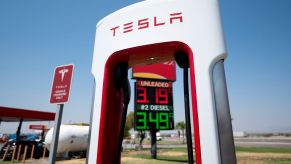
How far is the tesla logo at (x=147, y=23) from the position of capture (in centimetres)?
152

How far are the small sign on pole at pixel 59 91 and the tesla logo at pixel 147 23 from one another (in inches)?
57.4

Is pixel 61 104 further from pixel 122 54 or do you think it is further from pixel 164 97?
pixel 164 97

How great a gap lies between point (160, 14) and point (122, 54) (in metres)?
0.45

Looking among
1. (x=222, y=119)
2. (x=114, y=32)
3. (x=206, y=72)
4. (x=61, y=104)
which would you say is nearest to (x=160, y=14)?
(x=114, y=32)

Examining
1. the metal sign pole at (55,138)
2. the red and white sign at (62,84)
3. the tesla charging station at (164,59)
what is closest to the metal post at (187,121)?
the tesla charging station at (164,59)

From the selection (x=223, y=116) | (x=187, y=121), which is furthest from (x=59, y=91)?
(x=223, y=116)

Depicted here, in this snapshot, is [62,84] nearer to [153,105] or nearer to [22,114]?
[153,105]

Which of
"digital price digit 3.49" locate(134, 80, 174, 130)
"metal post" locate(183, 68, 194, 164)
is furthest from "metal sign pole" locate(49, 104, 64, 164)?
"digital price digit 3.49" locate(134, 80, 174, 130)

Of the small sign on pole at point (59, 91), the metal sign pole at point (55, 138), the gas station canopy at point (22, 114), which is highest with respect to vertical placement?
the gas station canopy at point (22, 114)

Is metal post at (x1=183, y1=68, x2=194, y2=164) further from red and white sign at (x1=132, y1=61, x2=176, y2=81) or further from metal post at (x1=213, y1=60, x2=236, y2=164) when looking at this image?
red and white sign at (x1=132, y1=61, x2=176, y2=81)

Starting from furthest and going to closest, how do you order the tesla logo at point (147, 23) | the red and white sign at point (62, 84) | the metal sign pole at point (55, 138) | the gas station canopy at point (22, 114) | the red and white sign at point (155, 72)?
the gas station canopy at point (22, 114), the red and white sign at point (155, 72), the red and white sign at point (62, 84), the metal sign pole at point (55, 138), the tesla logo at point (147, 23)

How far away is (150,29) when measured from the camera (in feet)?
5.15

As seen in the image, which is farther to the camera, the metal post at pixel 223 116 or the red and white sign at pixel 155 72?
the red and white sign at pixel 155 72

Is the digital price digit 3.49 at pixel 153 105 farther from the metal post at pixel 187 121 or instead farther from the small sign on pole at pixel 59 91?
the metal post at pixel 187 121
